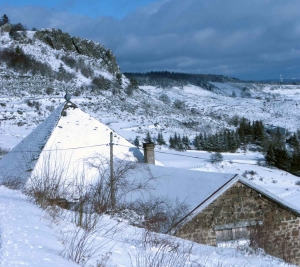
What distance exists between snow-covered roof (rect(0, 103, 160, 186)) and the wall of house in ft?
14.2

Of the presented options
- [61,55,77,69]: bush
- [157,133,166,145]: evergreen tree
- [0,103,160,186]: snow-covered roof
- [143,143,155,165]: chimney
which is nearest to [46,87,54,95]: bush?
[61,55,77,69]: bush

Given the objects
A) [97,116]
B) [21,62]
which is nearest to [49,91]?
[97,116]

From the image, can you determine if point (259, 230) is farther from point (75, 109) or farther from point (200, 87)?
point (200, 87)

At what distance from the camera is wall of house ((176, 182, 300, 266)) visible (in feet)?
36.4

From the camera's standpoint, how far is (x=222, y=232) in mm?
11461

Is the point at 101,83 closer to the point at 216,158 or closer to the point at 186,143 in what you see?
the point at 186,143

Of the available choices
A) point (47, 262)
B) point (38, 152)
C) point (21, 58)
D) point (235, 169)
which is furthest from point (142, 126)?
point (47, 262)

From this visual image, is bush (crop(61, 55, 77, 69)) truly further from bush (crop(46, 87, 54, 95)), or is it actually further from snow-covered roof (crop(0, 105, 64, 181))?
snow-covered roof (crop(0, 105, 64, 181))

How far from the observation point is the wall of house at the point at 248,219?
36.4ft

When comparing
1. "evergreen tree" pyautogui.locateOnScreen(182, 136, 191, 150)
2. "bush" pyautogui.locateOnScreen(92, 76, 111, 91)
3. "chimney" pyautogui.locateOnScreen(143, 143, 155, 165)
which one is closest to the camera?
"chimney" pyautogui.locateOnScreen(143, 143, 155, 165)

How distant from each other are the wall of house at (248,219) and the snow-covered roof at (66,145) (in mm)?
4326

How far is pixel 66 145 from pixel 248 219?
6931 mm

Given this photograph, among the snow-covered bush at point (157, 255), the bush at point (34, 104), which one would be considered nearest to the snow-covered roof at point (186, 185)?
the snow-covered bush at point (157, 255)

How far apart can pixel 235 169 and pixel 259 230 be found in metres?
18.6
